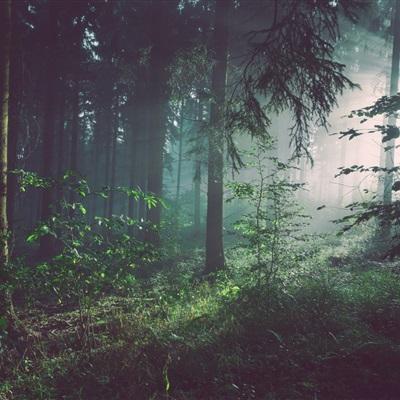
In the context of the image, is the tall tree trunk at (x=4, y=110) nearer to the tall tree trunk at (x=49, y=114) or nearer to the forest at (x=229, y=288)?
the forest at (x=229, y=288)

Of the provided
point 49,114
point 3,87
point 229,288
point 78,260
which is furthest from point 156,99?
point 78,260

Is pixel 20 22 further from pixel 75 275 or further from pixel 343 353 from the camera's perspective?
pixel 343 353

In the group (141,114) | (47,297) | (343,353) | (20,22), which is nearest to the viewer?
(343,353)

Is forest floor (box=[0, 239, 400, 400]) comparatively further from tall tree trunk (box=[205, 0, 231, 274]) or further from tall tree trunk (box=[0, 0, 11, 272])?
tall tree trunk (box=[205, 0, 231, 274])

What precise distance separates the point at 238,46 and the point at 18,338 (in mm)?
14344

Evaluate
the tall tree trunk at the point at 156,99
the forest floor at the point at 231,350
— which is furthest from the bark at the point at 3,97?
the tall tree trunk at the point at 156,99

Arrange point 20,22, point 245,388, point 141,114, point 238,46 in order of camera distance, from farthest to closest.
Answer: point 141,114, point 238,46, point 20,22, point 245,388

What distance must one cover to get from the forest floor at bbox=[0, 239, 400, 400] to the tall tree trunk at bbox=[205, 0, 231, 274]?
4.26m

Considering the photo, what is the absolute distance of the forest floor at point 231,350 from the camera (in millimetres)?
3891

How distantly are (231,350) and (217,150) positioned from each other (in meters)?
6.57

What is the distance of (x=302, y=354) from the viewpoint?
14.7ft

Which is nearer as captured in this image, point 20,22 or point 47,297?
point 47,297

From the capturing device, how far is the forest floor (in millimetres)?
3891

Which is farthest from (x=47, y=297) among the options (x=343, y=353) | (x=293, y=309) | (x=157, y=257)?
(x=343, y=353)
